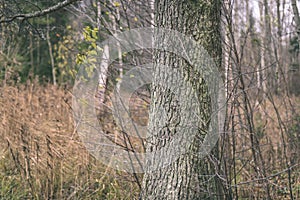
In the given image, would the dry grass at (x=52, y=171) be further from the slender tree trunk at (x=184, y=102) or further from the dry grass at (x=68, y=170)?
the slender tree trunk at (x=184, y=102)

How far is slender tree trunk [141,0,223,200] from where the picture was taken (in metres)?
2.30

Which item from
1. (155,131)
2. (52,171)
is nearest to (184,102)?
(155,131)

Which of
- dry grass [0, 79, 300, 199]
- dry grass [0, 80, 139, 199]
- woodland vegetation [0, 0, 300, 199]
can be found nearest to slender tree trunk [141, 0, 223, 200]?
woodland vegetation [0, 0, 300, 199]

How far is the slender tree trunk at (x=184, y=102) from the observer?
2301 millimetres

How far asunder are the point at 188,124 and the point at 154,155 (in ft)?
1.05

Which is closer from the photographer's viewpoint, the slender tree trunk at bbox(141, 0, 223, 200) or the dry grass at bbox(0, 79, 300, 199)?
the slender tree trunk at bbox(141, 0, 223, 200)

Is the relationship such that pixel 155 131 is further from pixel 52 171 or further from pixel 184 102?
pixel 52 171

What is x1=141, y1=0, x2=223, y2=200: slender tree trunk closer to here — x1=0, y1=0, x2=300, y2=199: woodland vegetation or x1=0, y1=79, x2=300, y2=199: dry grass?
x1=0, y1=0, x2=300, y2=199: woodland vegetation

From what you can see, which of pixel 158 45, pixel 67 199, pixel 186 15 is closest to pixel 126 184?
pixel 67 199

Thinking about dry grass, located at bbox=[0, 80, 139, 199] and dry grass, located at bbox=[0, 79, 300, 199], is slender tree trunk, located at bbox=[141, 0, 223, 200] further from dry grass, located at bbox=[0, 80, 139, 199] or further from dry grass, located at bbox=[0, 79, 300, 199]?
dry grass, located at bbox=[0, 80, 139, 199]

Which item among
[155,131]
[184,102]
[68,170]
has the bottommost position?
[68,170]

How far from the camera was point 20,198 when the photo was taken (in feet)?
11.2

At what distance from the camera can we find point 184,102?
7.57 feet

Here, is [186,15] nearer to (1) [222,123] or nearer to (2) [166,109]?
(2) [166,109]
